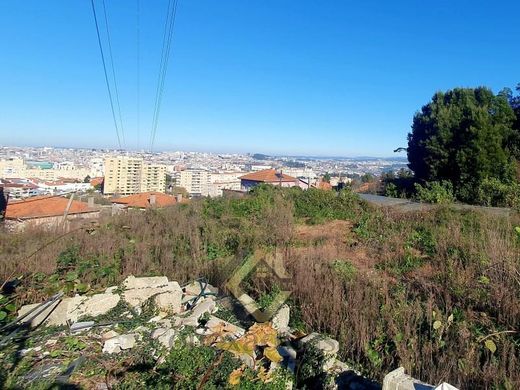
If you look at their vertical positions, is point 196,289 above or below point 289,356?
below

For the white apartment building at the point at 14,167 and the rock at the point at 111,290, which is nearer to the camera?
the rock at the point at 111,290

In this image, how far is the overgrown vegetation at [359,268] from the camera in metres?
2.88

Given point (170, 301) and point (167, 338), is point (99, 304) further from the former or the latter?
point (167, 338)

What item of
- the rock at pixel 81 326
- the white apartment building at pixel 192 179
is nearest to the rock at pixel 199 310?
the rock at pixel 81 326

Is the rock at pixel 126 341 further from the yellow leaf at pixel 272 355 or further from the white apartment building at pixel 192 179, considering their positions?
the white apartment building at pixel 192 179

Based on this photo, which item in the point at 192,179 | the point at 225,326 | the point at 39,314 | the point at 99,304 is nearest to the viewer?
the point at 225,326

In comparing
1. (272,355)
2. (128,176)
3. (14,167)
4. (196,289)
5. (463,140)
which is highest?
(463,140)

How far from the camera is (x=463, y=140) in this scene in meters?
14.3

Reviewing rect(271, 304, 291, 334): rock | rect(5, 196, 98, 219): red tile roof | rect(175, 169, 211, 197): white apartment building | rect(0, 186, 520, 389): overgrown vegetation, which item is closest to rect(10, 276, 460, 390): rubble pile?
rect(271, 304, 291, 334): rock

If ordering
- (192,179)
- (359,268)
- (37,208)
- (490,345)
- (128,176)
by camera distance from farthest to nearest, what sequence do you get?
(192,179)
(128,176)
(37,208)
(359,268)
(490,345)

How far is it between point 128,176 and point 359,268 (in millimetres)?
21787

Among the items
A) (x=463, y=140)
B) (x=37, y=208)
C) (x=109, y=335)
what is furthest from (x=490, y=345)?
(x=37, y=208)

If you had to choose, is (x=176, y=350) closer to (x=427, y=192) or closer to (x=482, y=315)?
(x=482, y=315)

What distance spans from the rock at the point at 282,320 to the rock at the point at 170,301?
3.94 ft
